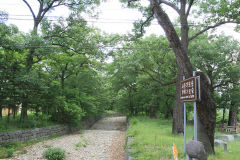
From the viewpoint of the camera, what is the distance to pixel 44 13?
1105 centimetres

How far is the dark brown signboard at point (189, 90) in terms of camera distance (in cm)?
407

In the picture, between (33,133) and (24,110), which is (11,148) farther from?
(24,110)

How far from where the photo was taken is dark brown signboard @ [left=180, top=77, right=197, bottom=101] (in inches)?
160

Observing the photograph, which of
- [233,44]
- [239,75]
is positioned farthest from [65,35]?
[239,75]

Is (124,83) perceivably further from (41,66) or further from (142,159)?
(142,159)

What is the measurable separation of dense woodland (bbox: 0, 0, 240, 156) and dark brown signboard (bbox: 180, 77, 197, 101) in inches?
44.8

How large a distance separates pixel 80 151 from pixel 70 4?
8990mm

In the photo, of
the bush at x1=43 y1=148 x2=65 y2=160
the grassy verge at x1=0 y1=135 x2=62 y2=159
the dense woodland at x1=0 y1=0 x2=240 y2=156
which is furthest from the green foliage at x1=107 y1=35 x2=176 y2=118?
the grassy verge at x1=0 y1=135 x2=62 y2=159

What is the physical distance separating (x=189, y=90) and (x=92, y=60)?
441 inches

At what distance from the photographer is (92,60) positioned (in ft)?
47.7

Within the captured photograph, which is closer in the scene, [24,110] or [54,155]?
[54,155]

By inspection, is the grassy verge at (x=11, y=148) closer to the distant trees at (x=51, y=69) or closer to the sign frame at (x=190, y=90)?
the distant trees at (x=51, y=69)

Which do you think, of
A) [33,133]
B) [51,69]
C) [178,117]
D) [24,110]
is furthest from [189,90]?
[51,69]

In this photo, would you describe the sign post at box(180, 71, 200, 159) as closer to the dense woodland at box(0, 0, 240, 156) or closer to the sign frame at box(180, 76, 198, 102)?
the sign frame at box(180, 76, 198, 102)
